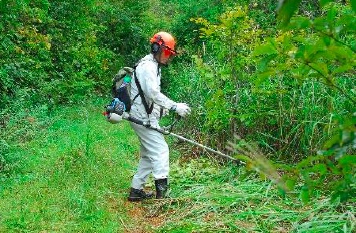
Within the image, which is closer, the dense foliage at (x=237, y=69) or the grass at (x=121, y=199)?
the dense foliage at (x=237, y=69)

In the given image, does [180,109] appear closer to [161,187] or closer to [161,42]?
[161,42]

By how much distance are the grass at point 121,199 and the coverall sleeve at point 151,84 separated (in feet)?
3.61

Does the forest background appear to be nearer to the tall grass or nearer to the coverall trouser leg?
the tall grass

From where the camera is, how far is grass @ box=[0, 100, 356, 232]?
5.08 meters

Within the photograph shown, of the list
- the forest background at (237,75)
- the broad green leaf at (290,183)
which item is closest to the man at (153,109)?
the forest background at (237,75)

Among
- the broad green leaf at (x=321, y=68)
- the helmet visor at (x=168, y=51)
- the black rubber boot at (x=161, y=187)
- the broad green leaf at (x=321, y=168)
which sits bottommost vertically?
the black rubber boot at (x=161, y=187)

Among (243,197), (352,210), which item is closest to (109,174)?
(243,197)

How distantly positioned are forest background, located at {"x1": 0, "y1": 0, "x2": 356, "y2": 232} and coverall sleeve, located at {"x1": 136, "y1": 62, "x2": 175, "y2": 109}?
90cm

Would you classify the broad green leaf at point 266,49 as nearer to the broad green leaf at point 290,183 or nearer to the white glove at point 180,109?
the broad green leaf at point 290,183

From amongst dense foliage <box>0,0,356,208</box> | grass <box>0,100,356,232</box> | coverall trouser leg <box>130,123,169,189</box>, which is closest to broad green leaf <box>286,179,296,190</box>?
dense foliage <box>0,0,356,208</box>

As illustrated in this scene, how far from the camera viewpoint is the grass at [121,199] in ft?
16.7

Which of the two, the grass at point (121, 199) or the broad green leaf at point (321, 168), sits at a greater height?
the broad green leaf at point (321, 168)

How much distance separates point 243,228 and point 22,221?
2.02 metres

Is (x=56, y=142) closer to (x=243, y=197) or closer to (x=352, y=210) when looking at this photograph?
(x=243, y=197)
